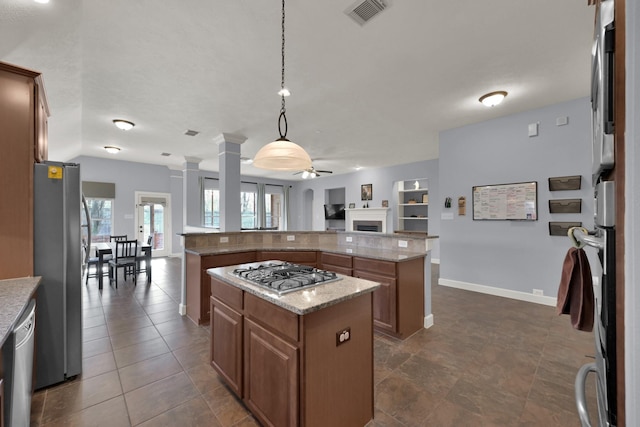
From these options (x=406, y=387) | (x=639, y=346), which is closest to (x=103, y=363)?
(x=406, y=387)

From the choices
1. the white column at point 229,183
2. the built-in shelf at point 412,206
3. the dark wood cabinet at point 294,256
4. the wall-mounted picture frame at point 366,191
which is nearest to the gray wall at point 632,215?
the dark wood cabinet at point 294,256

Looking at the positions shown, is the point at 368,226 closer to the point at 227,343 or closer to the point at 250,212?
the point at 250,212

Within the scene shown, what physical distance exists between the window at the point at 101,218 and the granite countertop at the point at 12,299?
6427 mm

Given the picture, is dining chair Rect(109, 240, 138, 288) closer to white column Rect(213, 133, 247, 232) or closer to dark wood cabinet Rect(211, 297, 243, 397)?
white column Rect(213, 133, 247, 232)

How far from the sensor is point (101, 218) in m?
7.09

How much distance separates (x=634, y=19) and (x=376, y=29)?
6.54 feet

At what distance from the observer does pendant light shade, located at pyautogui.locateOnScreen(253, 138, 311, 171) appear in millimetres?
2068

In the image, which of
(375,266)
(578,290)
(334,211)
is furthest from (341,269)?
(334,211)

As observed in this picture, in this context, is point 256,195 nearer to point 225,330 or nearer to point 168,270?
point 168,270

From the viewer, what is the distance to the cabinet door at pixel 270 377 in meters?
1.36

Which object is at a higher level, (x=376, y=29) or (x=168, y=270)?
(x=376, y=29)

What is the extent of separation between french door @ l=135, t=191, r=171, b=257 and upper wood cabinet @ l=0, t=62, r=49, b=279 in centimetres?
633

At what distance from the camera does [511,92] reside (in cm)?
331

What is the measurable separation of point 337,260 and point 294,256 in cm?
66
